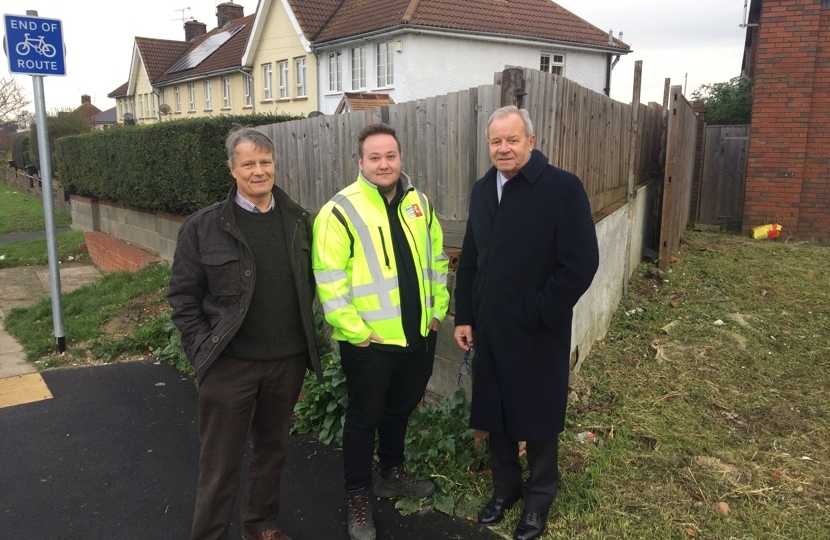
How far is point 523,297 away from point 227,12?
38.6 metres

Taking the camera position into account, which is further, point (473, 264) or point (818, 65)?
point (818, 65)

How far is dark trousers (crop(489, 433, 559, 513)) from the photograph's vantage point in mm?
3123

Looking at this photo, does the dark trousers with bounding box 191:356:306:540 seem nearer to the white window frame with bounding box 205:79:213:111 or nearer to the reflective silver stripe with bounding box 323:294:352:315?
the reflective silver stripe with bounding box 323:294:352:315

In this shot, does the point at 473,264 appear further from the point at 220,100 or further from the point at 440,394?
the point at 220,100

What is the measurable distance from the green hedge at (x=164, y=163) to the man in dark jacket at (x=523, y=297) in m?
5.04

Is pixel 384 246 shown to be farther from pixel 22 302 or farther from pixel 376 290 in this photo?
pixel 22 302

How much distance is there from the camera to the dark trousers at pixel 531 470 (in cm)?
312

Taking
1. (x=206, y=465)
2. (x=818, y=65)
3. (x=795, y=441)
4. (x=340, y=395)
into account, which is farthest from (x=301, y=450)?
(x=818, y=65)

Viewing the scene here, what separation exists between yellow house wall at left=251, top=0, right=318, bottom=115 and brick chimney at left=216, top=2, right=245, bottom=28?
1173 centimetres

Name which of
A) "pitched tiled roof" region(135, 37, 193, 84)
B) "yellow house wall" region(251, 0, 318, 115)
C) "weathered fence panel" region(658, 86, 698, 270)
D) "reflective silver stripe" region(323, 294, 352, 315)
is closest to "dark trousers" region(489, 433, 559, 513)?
"reflective silver stripe" region(323, 294, 352, 315)

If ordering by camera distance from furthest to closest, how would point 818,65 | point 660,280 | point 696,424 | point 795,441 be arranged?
point 818,65, point 660,280, point 696,424, point 795,441

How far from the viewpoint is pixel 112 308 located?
23.7ft

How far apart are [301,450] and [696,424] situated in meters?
2.59

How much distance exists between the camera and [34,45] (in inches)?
241
